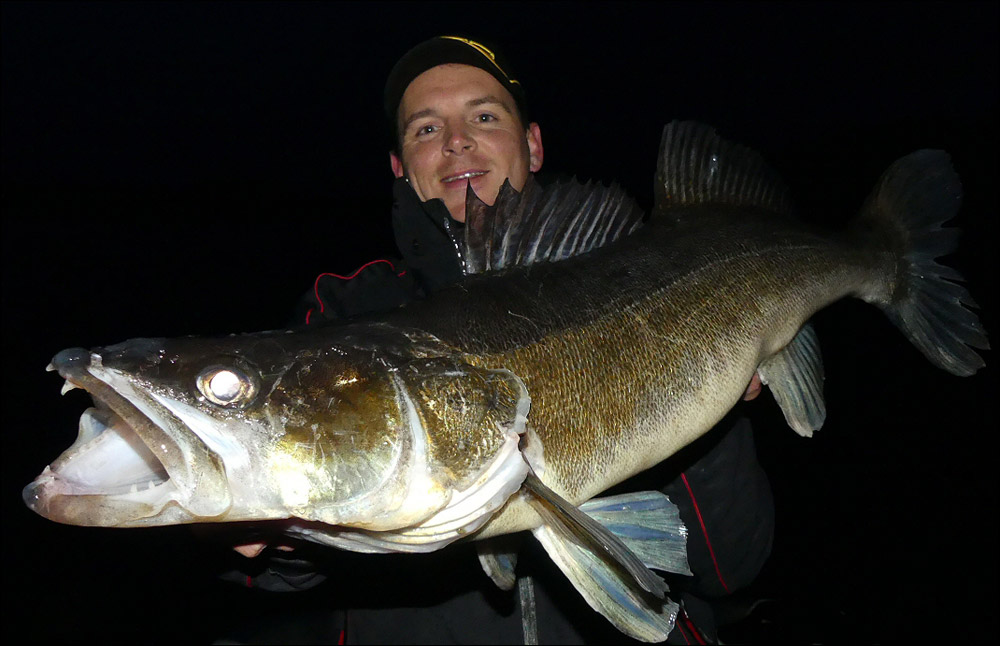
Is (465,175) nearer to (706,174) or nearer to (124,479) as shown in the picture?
(706,174)

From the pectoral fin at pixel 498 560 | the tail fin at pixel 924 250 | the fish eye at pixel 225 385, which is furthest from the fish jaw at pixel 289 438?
the tail fin at pixel 924 250

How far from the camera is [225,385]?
1.15 m

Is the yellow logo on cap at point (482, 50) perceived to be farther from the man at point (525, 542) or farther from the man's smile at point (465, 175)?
the man's smile at point (465, 175)

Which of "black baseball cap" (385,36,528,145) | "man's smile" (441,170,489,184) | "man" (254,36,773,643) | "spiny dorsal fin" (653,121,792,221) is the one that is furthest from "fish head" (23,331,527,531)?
"black baseball cap" (385,36,528,145)

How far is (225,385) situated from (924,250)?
8.95ft

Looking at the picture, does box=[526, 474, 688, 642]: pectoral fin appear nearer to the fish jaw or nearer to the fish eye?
the fish jaw

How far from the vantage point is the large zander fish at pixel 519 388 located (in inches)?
43.6

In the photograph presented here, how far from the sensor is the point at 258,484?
1.11 metres

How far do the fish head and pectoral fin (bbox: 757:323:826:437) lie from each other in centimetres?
122

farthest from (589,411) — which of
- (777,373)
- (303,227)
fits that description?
(303,227)

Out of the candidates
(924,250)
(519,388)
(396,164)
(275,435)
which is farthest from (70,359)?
(924,250)

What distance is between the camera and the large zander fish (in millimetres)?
1106

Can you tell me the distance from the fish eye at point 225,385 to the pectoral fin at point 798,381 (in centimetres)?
170

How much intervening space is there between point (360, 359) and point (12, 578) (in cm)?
688
